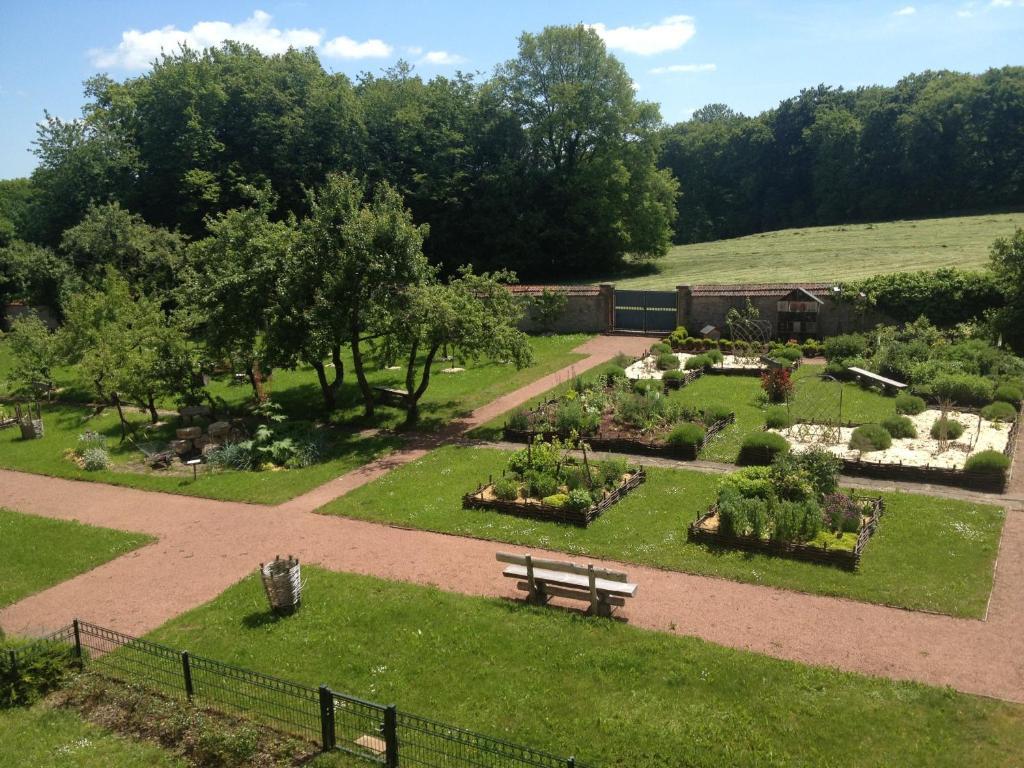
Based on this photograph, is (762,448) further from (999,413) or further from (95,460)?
(95,460)

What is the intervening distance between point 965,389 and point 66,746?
2359cm

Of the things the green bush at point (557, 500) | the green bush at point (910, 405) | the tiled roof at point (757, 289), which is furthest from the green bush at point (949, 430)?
the tiled roof at point (757, 289)

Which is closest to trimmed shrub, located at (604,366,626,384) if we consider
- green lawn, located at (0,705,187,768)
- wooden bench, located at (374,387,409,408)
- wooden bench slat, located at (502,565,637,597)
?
wooden bench, located at (374,387,409,408)

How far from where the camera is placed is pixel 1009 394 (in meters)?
22.5

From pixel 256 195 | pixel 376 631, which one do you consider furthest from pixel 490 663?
pixel 256 195

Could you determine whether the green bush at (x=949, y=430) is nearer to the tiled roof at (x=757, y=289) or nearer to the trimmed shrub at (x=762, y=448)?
the trimmed shrub at (x=762, y=448)

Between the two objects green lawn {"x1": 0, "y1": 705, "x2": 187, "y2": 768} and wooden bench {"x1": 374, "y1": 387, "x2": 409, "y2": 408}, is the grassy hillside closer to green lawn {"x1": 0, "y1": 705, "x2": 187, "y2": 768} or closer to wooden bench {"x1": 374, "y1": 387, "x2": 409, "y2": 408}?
wooden bench {"x1": 374, "y1": 387, "x2": 409, "y2": 408}

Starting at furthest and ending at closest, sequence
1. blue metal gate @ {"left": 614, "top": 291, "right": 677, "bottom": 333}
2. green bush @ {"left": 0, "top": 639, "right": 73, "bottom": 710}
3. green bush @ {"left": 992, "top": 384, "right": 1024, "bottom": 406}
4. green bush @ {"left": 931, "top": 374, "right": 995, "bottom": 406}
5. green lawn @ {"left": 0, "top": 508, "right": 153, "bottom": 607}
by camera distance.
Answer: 1. blue metal gate @ {"left": 614, "top": 291, "right": 677, "bottom": 333}
2. green bush @ {"left": 931, "top": 374, "right": 995, "bottom": 406}
3. green bush @ {"left": 992, "top": 384, "right": 1024, "bottom": 406}
4. green lawn @ {"left": 0, "top": 508, "right": 153, "bottom": 607}
5. green bush @ {"left": 0, "top": 639, "right": 73, "bottom": 710}

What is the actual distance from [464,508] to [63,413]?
2075 centimetres

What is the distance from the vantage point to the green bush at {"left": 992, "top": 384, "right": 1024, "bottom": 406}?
22.6m

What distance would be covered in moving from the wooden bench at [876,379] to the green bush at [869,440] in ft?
20.7

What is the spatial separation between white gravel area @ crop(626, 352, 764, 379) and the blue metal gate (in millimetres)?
5467

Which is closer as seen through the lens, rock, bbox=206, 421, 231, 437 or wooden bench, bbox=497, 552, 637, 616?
wooden bench, bbox=497, 552, 637, 616

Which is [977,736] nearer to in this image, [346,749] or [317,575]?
[346,749]
